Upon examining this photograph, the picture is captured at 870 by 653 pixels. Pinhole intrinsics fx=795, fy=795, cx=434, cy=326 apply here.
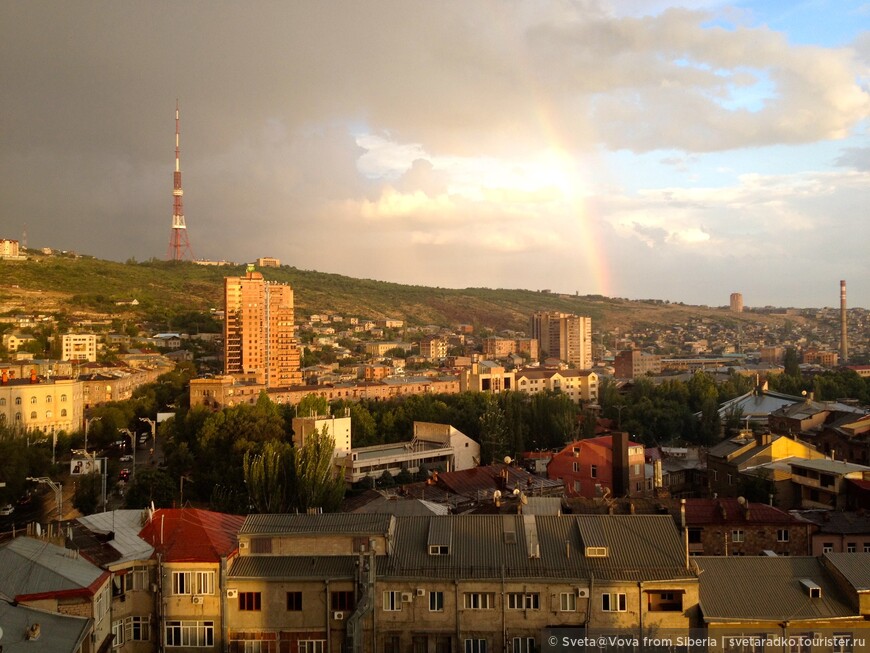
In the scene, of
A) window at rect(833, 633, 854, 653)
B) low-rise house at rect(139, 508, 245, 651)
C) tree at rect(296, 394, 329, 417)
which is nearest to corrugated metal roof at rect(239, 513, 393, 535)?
low-rise house at rect(139, 508, 245, 651)

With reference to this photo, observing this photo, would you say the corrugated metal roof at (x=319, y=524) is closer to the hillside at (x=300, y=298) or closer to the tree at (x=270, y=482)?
the tree at (x=270, y=482)

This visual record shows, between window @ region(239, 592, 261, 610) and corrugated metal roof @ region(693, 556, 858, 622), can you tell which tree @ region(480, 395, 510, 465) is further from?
window @ region(239, 592, 261, 610)

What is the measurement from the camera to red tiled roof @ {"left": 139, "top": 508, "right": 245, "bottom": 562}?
11594mm

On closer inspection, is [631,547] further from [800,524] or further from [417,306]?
[417,306]

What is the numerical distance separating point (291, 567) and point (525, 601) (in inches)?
134

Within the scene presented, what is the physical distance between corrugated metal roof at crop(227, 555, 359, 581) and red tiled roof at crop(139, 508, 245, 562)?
33 centimetres

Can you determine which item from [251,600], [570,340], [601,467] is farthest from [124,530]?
[570,340]

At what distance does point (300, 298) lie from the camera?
398ft

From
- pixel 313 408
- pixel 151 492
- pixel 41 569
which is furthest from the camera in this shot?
pixel 313 408

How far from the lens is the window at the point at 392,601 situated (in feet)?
37.0

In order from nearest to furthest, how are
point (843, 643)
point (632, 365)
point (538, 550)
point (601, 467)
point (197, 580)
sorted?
point (843, 643)
point (197, 580)
point (538, 550)
point (601, 467)
point (632, 365)

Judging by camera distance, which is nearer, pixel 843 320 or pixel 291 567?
pixel 291 567

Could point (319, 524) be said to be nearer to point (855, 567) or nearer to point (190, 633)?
point (190, 633)

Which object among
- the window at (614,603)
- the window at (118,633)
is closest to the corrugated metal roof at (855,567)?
the window at (614,603)
